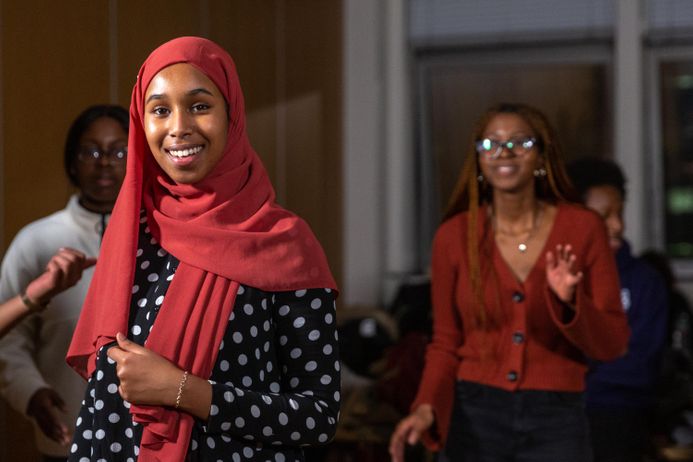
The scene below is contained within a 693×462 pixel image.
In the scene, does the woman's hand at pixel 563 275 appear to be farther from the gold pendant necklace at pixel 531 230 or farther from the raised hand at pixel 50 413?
the raised hand at pixel 50 413

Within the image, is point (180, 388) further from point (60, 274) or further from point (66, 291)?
point (66, 291)

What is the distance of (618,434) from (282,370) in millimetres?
1400

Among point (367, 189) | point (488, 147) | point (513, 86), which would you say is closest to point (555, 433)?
point (488, 147)

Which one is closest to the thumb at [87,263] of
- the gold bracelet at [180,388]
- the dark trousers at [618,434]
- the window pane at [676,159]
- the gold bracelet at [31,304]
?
the gold bracelet at [31,304]

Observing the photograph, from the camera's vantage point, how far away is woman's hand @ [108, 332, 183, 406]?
1055 millimetres

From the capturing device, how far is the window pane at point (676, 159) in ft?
14.7

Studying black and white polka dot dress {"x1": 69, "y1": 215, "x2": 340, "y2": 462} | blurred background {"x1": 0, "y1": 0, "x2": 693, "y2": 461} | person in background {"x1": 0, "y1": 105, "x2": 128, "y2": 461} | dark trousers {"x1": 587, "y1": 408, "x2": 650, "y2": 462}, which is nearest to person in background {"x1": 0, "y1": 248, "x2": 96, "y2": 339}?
person in background {"x1": 0, "y1": 105, "x2": 128, "y2": 461}

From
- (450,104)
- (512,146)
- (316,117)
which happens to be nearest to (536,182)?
(512,146)

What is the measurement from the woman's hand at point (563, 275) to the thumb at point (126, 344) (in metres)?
0.87

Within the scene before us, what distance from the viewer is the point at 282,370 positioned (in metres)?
1.20

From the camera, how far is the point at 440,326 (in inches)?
73.8

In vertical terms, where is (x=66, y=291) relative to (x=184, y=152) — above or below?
below

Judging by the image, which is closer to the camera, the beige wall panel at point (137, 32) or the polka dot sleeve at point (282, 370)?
the polka dot sleeve at point (282, 370)

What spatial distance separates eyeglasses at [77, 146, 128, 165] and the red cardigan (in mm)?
738
